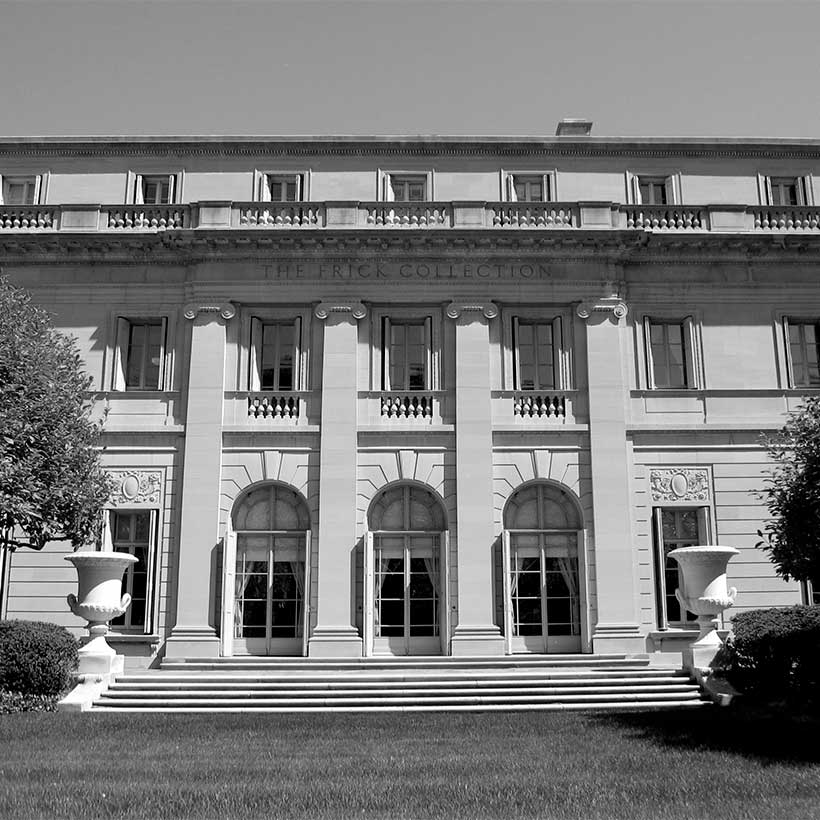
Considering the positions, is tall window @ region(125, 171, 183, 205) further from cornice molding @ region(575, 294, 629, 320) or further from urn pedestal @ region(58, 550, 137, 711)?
cornice molding @ region(575, 294, 629, 320)

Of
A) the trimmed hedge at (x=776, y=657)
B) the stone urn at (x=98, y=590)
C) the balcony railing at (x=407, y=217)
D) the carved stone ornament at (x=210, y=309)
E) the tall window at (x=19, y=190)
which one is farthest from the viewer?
the tall window at (x=19, y=190)

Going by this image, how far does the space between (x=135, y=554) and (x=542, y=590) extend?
9996mm

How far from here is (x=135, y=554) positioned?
23750 mm

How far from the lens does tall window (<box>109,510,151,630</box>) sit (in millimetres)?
23391

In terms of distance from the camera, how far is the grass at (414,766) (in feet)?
32.3

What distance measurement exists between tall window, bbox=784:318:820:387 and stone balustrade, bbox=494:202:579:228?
20.8 ft

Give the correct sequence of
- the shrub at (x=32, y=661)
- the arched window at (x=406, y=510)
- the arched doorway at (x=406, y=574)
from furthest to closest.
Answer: the arched window at (x=406, y=510), the arched doorway at (x=406, y=574), the shrub at (x=32, y=661)

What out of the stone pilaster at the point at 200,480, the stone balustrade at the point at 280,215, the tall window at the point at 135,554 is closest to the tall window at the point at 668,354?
the stone balustrade at the point at 280,215

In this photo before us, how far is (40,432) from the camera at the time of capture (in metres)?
18.9

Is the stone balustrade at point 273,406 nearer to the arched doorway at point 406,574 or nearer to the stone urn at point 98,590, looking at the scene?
the arched doorway at point 406,574

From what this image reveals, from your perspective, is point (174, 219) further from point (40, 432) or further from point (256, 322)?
point (40, 432)

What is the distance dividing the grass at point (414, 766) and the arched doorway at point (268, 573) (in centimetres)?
682

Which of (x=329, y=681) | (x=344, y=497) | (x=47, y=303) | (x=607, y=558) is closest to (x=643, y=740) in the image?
(x=329, y=681)

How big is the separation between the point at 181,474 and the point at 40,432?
18.1 feet
